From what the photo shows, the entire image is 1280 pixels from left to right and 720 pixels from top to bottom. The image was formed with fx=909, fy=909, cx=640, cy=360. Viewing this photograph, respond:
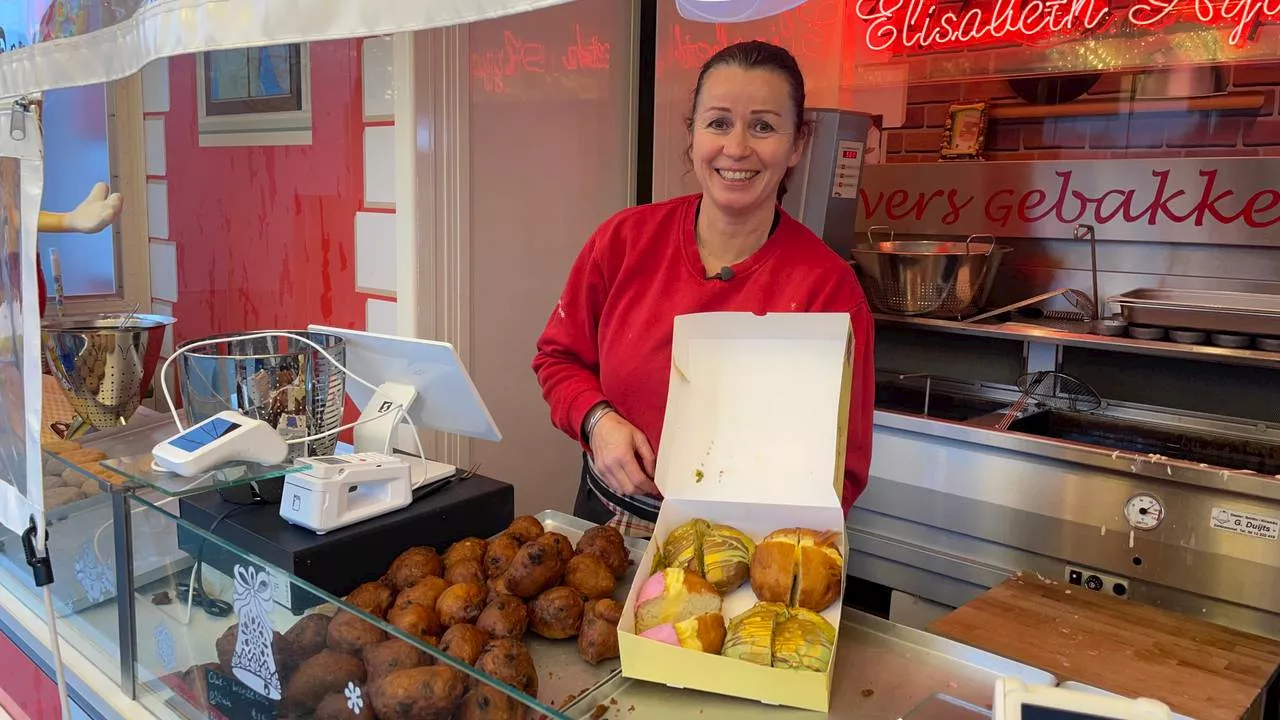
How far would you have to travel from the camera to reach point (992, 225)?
300 centimetres

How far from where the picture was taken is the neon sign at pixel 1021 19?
7.86 ft

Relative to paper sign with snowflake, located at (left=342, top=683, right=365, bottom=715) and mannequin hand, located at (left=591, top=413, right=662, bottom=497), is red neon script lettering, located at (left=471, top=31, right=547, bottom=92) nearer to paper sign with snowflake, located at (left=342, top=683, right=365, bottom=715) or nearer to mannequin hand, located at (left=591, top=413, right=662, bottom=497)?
mannequin hand, located at (left=591, top=413, right=662, bottom=497)

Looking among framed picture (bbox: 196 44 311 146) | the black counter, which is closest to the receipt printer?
the black counter

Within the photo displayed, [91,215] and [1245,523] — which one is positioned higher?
[91,215]

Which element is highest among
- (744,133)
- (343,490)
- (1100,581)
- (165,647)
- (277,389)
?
(744,133)

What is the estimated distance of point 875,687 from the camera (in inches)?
37.7

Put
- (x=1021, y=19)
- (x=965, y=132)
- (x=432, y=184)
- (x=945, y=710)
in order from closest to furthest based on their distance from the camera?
(x=945, y=710) < (x=432, y=184) < (x=1021, y=19) < (x=965, y=132)

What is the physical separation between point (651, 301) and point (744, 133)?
356 mm

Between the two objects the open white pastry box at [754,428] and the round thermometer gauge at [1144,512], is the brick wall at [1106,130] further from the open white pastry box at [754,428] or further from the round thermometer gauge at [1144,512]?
the open white pastry box at [754,428]

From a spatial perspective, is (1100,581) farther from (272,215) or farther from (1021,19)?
(272,215)

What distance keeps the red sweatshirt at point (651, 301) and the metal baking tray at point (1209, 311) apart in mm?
1148

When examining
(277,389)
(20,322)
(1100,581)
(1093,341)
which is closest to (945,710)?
(277,389)

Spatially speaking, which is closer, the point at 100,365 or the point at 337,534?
the point at 337,534

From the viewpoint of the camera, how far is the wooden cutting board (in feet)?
4.68
